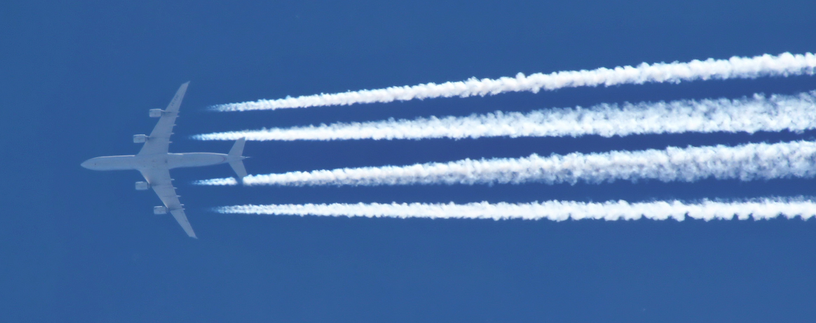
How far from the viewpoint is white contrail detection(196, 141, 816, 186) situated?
78.1 feet

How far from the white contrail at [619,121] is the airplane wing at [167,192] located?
→ 859 cm

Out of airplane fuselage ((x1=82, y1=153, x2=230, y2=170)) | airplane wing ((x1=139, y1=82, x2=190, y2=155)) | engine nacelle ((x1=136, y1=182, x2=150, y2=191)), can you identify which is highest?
airplane wing ((x1=139, y1=82, x2=190, y2=155))

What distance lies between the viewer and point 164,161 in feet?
103

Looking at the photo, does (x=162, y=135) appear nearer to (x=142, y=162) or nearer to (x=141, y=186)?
(x=142, y=162)

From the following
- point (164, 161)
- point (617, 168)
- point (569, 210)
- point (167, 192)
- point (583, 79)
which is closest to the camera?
point (617, 168)

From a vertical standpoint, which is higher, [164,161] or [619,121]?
[619,121]

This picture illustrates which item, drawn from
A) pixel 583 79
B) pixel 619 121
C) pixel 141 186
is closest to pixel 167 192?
pixel 141 186

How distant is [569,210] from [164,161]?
19179 millimetres

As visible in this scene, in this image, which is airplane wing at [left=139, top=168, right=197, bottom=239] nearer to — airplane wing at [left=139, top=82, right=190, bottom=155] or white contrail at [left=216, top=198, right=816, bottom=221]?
airplane wing at [left=139, top=82, right=190, bottom=155]

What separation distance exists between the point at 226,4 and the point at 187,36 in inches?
101

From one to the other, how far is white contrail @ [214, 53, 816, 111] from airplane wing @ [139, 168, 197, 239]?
5.67 metres

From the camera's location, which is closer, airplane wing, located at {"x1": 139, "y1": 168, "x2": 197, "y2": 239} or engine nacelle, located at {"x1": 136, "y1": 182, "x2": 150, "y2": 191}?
engine nacelle, located at {"x1": 136, "y1": 182, "x2": 150, "y2": 191}

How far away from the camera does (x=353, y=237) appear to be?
30812 mm

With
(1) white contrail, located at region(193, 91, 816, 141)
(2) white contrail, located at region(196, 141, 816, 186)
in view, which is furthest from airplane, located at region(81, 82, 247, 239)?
(2) white contrail, located at region(196, 141, 816, 186)
